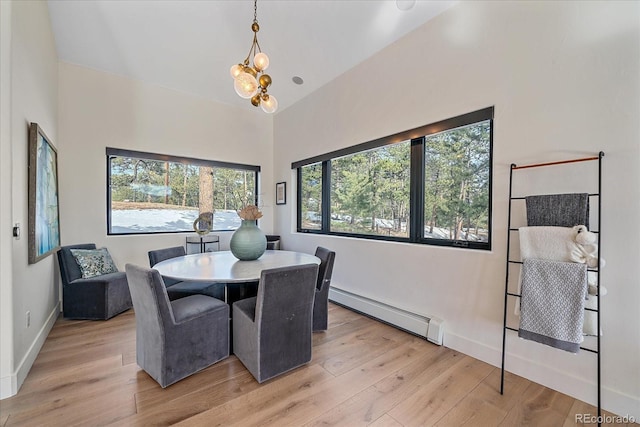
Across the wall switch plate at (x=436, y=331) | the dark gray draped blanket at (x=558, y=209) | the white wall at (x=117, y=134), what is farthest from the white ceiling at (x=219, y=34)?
the wall switch plate at (x=436, y=331)

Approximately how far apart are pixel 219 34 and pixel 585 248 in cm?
417

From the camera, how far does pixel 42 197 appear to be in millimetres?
2562

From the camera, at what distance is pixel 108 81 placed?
3.79 meters

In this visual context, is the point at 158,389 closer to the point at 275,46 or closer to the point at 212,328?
the point at 212,328

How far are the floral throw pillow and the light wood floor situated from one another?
97 cm

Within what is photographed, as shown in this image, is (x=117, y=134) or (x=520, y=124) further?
(x=117, y=134)

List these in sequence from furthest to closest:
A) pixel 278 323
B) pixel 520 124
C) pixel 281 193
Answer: pixel 281 193 < pixel 520 124 < pixel 278 323

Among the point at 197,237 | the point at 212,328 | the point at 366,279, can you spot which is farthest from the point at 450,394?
the point at 197,237

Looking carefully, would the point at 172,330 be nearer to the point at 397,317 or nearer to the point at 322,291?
the point at 322,291

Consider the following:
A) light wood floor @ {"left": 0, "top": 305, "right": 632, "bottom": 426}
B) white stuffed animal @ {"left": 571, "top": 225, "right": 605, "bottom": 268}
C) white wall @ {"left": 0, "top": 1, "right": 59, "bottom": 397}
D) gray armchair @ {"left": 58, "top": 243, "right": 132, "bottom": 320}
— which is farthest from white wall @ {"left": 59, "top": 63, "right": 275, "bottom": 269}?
white stuffed animal @ {"left": 571, "top": 225, "right": 605, "bottom": 268}

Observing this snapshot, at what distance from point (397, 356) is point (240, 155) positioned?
4123 mm

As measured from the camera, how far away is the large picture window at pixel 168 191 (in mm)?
3959

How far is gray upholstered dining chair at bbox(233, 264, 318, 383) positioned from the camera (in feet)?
6.35

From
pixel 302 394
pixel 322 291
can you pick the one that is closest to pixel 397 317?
pixel 322 291
